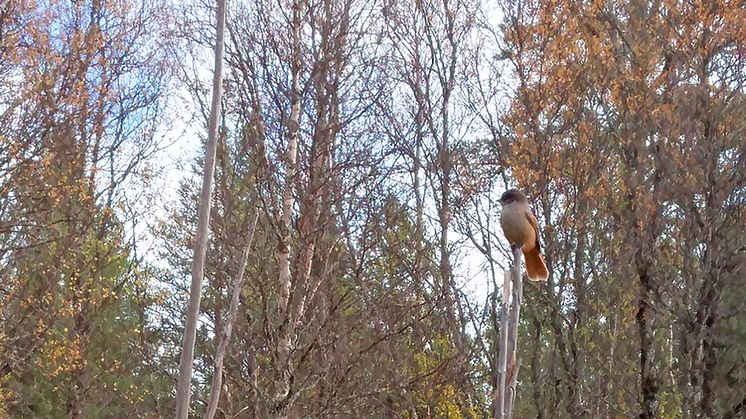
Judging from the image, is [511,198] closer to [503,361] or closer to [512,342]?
[512,342]

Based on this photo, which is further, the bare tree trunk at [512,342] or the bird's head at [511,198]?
the bird's head at [511,198]

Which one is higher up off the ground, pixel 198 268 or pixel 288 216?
pixel 288 216

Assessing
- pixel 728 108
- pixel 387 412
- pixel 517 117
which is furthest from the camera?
pixel 387 412

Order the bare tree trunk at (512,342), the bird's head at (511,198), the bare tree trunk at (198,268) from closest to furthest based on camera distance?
the bare tree trunk at (198,268), the bare tree trunk at (512,342), the bird's head at (511,198)

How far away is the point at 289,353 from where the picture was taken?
24.4 ft

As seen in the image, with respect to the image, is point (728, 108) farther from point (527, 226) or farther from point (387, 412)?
point (387, 412)


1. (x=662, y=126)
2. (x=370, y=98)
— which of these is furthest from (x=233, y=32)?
(x=662, y=126)

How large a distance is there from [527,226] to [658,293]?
308 cm

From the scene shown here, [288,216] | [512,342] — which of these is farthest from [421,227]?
[512,342]

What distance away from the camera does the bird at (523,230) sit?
4879 millimetres

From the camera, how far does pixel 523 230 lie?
4.88 meters

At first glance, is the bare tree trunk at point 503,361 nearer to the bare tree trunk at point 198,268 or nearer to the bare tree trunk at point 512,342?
the bare tree trunk at point 512,342

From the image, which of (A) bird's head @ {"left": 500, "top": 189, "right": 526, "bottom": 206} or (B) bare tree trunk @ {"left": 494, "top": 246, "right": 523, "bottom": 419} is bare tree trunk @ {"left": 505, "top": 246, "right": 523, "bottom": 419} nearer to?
(B) bare tree trunk @ {"left": 494, "top": 246, "right": 523, "bottom": 419}

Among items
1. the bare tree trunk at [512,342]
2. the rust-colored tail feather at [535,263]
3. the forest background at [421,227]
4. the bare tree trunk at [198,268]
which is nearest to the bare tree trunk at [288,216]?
the forest background at [421,227]
